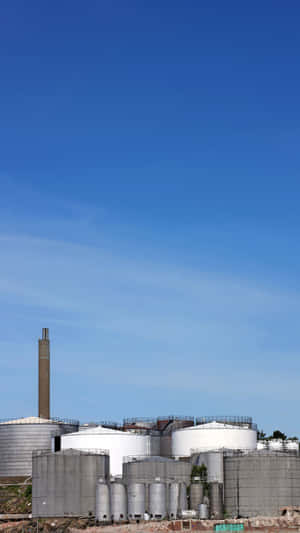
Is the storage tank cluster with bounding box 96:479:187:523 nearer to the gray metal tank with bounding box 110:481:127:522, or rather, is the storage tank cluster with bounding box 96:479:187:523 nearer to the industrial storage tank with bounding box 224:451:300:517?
the gray metal tank with bounding box 110:481:127:522

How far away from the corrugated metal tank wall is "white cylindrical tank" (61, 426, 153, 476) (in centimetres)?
1061

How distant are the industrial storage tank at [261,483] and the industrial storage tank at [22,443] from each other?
36452mm

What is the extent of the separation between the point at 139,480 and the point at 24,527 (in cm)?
1678

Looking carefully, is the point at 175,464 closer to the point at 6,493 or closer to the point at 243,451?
the point at 243,451

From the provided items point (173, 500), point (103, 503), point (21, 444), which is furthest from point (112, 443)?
point (21, 444)

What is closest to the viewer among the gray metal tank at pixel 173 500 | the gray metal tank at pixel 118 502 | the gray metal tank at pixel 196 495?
the gray metal tank at pixel 118 502

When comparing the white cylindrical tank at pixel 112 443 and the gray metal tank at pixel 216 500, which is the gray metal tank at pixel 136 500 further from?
the white cylindrical tank at pixel 112 443

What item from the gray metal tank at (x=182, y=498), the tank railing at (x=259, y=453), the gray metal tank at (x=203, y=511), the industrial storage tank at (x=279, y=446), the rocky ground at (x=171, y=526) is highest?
the industrial storage tank at (x=279, y=446)

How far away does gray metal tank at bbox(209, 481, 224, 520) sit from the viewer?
115562 millimetres

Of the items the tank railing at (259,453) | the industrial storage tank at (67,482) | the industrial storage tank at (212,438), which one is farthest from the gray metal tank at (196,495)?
the industrial storage tank at (212,438)

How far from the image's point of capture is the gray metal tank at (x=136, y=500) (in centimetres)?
11388

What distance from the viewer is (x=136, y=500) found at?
115 m

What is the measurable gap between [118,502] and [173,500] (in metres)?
7.29

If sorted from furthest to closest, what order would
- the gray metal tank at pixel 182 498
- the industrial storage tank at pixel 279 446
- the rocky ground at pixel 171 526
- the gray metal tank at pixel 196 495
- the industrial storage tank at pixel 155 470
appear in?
the industrial storage tank at pixel 279 446 → the industrial storage tank at pixel 155 470 → the gray metal tank at pixel 196 495 → the gray metal tank at pixel 182 498 → the rocky ground at pixel 171 526
